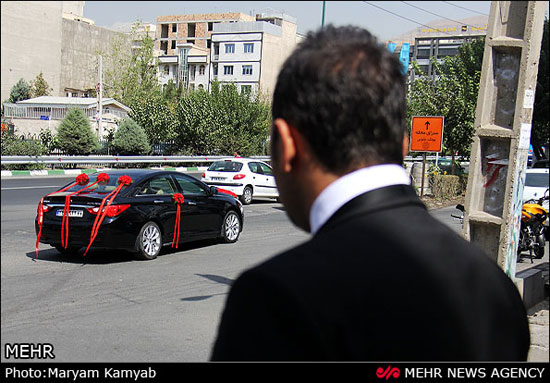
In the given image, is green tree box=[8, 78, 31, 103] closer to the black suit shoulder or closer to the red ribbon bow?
the black suit shoulder

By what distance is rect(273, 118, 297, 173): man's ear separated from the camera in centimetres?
105

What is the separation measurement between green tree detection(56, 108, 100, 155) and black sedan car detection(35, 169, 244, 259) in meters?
0.27

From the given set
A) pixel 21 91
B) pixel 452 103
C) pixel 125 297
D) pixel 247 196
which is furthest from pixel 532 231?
pixel 452 103

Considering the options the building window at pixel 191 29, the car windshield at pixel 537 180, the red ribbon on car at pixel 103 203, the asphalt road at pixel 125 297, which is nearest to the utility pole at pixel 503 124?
the asphalt road at pixel 125 297

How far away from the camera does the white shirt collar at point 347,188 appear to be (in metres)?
1.04

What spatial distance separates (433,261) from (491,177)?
14.8ft

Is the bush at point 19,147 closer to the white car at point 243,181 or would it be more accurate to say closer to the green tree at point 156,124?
the green tree at point 156,124

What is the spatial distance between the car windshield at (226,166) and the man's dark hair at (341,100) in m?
12.2

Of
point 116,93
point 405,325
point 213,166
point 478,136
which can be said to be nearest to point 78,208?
point 116,93

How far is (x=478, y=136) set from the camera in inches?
197

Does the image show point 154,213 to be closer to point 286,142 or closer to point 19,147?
point 19,147

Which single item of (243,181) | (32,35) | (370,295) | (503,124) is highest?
(32,35)

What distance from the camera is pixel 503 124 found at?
5.00m
